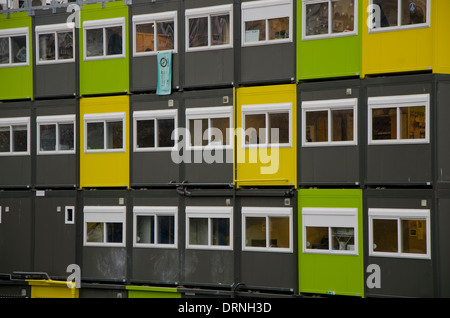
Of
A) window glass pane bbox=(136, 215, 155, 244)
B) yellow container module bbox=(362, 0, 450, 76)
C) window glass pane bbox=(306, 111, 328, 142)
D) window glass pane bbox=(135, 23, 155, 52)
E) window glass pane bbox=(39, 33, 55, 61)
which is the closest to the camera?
yellow container module bbox=(362, 0, 450, 76)

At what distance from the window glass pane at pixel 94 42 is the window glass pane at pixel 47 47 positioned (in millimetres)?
1401

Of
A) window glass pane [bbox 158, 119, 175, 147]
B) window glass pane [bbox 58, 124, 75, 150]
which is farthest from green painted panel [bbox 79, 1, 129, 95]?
window glass pane [bbox 158, 119, 175, 147]

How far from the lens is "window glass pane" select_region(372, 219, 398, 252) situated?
902 inches

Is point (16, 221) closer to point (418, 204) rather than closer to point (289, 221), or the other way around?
point (289, 221)

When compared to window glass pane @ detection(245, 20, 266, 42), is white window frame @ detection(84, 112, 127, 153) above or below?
below

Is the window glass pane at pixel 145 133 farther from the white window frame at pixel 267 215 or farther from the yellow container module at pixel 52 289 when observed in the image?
the yellow container module at pixel 52 289

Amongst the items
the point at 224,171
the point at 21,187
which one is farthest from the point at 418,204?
the point at 21,187

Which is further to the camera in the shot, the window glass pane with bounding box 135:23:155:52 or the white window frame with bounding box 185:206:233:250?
the window glass pane with bounding box 135:23:155:52

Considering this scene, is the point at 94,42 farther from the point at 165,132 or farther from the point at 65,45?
the point at 165,132

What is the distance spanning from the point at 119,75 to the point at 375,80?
8.69 meters

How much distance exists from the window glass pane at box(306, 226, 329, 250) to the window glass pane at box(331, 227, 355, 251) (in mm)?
231

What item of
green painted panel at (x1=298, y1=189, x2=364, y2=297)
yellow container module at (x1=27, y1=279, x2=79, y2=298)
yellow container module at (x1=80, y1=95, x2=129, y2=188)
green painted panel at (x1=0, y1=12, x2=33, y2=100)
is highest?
green painted panel at (x1=0, y1=12, x2=33, y2=100)

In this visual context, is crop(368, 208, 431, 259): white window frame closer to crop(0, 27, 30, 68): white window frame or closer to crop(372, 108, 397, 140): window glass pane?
crop(372, 108, 397, 140): window glass pane

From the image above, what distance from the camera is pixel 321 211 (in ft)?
78.6
